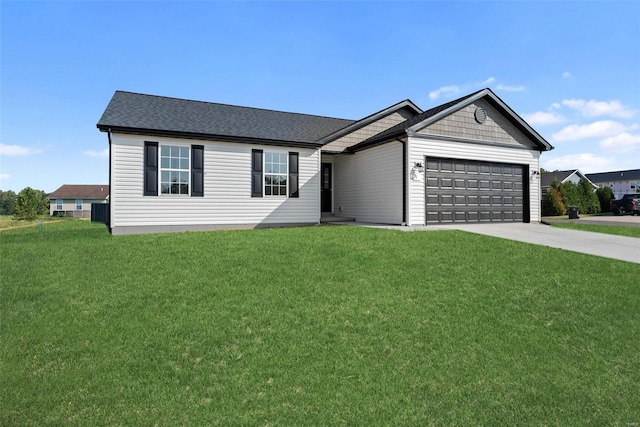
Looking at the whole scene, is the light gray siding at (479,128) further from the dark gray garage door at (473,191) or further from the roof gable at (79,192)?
the roof gable at (79,192)

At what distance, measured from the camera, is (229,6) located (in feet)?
37.2

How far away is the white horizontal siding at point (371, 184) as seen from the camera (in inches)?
555

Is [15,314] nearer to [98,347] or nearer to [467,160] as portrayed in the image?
[98,347]

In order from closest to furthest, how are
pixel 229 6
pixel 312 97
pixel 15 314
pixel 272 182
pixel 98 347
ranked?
pixel 98 347, pixel 15 314, pixel 229 6, pixel 272 182, pixel 312 97

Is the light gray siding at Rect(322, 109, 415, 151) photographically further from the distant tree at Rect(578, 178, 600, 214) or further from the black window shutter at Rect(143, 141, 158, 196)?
the distant tree at Rect(578, 178, 600, 214)

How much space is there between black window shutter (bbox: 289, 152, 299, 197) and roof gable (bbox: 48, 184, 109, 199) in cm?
4440

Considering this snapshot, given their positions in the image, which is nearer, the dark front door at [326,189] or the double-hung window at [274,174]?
the double-hung window at [274,174]

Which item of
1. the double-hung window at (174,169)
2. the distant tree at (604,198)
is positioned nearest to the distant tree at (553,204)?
the distant tree at (604,198)

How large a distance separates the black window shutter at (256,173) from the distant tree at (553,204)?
25111 mm

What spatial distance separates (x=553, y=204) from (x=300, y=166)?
23509 mm

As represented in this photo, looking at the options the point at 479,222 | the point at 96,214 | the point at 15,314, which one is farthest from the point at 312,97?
the point at 15,314

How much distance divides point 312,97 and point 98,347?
681 inches

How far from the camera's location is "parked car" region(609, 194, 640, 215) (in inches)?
1120

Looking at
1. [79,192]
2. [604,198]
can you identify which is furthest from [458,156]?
[79,192]
